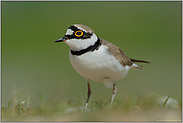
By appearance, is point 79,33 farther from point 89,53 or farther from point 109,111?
point 109,111

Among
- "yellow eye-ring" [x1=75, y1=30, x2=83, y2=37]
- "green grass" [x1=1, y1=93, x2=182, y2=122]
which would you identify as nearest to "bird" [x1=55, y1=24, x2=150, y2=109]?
"yellow eye-ring" [x1=75, y1=30, x2=83, y2=37]

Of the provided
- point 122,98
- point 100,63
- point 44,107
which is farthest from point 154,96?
point 44,107

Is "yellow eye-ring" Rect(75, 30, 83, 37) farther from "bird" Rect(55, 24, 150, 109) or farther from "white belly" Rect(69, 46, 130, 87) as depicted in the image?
"white belly" Rect(69, 46, 130, 87)

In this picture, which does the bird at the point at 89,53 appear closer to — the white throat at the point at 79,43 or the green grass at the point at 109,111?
the white throat at the point at 79,43

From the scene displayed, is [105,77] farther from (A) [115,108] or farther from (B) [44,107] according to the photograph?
(B) [44,107]

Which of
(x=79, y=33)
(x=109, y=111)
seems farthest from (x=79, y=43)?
(x=109, y=111)
